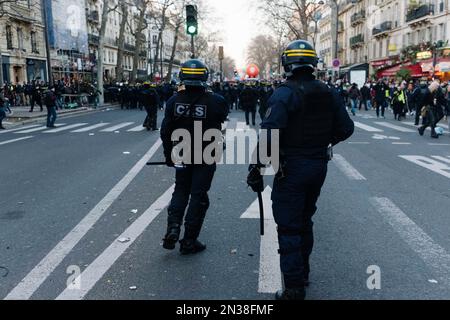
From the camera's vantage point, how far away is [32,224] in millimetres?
5547

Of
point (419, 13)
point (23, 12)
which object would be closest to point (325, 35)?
point (419, 13)

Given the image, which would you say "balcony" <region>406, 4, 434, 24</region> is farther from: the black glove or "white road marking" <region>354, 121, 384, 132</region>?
the black glove

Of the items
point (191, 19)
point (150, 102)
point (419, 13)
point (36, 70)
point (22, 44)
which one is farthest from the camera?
point (36, 70)

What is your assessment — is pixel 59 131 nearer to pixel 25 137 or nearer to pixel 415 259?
pixel 25 137

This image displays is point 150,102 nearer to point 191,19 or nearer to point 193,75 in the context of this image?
point 191,19

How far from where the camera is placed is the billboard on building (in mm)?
39250

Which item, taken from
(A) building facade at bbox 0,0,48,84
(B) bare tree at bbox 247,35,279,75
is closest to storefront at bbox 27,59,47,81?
(A) building facade at bbox 0,0,48,84

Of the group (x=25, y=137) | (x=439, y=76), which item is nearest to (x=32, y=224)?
(x=25, y=137)

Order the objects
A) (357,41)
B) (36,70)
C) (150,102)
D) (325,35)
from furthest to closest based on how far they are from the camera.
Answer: (325,35), (357,41), (36,70), (150,102)

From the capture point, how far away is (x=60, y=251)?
4609 mm

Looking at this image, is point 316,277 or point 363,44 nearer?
point 316,277

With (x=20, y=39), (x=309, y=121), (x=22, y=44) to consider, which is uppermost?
(x=20, y=39)

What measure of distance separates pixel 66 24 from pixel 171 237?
40.9 metres

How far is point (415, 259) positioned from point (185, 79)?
2.62 m
